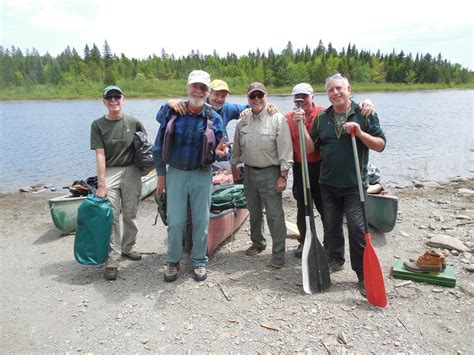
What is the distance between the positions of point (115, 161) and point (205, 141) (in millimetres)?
1218

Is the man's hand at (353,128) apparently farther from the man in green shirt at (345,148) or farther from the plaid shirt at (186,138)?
the plaid shirt at (186,138)

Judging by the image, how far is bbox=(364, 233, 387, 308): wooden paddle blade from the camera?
3.73m

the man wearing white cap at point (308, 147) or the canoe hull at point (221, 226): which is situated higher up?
the man wearing white cap at point (308, 147)

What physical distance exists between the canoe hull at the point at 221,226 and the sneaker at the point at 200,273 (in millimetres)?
583

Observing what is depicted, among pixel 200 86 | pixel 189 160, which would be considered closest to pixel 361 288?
pixel 189 160

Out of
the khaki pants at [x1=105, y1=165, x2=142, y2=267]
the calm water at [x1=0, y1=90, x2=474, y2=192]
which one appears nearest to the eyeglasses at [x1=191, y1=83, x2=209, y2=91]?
the khaki pants at [x1=105, y1=165, x2=142, y2=267]

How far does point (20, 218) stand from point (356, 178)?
22.2ft

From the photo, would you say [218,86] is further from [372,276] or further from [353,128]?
[372,276]

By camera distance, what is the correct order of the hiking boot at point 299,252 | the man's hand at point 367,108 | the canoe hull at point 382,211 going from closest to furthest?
1. the man's hand at point 367,108
2. the hiking boot at point 299,252
3. the canoe hull at point 382,211

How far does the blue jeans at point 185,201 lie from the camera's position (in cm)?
413

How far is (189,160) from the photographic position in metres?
4.02

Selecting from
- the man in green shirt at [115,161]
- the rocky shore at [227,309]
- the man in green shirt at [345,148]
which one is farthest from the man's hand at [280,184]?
the man in green shirt at [115,161]

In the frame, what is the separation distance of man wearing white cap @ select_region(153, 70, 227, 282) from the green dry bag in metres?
0.69

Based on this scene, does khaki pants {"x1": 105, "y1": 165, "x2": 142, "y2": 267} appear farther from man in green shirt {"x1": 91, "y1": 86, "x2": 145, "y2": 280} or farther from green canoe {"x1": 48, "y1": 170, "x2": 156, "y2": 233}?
green canoe {"x1": 48, "y1": 170, "x2": 156, "y2": 233}
